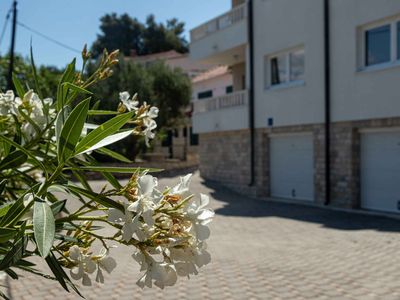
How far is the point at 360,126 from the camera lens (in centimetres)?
1418

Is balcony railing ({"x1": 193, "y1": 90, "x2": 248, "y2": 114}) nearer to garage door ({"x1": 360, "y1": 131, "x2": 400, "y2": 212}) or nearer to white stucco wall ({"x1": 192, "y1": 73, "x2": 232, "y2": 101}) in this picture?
garage door ({"x1": 360, "y1": 131, "x2": 400, "y2": 212})

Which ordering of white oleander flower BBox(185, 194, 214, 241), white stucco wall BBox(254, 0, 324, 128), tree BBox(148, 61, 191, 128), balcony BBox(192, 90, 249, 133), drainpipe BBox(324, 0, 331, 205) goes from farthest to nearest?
tree BBox(148, 61, 191, 128) → balcony BBox(192, 90, 249, 133) → white stucco wall BBox(254, 0, 324, 128) → drainpipe BBox(324, 0, 331, 205) → white oleander flower BBox(185, 194, 214, 241)

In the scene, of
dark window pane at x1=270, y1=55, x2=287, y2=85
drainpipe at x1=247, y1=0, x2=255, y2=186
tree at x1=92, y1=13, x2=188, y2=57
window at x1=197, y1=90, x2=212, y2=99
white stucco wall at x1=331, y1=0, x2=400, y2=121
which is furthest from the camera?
tree at x1=92, y1=13, x2=188, y2=57

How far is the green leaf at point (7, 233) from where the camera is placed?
1763 mm

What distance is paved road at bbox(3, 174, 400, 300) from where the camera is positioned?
616 cm

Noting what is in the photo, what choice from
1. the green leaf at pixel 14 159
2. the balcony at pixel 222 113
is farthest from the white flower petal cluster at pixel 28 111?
the balcony at pixel 222 113

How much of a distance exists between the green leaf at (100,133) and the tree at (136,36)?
64470 mm

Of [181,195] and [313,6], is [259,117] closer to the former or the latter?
[313,6]

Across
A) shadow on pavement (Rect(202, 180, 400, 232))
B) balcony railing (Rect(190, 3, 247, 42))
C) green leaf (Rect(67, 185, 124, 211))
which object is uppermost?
balcony railing (Rect(190, 3, 247, 42))

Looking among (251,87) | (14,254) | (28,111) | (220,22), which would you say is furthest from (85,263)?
(220,22)

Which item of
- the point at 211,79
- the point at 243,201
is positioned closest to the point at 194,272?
the point at 243,201

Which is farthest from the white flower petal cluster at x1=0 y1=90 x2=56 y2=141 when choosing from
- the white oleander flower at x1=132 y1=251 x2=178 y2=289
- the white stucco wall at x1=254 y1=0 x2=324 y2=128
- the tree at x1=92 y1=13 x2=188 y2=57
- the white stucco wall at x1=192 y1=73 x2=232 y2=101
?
the tree at x1=92 y1=13 x2=188 y2=57

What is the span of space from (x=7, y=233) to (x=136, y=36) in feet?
220

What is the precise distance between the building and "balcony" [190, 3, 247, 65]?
63 mm
